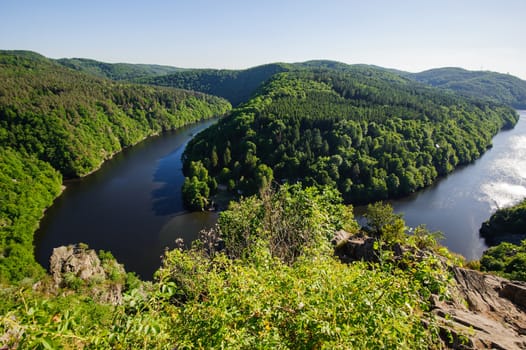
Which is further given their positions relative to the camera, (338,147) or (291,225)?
(338,147)

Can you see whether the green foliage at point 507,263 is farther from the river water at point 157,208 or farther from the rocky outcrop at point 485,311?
the river water at point 157,208

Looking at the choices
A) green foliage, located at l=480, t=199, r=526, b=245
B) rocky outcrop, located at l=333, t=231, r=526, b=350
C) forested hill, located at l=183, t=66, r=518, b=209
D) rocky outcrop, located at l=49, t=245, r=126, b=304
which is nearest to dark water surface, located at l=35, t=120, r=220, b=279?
forested hill, located at l=183, t=66, r=518, b=209

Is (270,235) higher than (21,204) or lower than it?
higher

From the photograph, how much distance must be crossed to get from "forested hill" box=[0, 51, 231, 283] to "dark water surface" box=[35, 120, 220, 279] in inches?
111

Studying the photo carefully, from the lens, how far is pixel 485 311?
12734 millimetres

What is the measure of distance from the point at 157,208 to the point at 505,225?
62403 mm

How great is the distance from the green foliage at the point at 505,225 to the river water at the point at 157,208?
6.47 ft

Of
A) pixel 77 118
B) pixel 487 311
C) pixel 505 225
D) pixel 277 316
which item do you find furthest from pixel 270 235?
pixel 77 118

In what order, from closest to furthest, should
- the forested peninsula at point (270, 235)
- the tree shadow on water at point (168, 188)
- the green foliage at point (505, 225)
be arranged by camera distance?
1. the forested peninsula at point (270, 235)
2. the green foliage at point (505, 225)
3. the tree shadow on water at point (168, 188)

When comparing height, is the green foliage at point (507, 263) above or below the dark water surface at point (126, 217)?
above

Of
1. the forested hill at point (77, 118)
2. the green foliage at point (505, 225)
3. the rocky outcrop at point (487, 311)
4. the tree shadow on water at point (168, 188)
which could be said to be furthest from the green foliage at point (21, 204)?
the green foliage at point (505, 225)

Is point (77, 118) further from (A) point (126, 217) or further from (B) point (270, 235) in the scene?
(B) point (270, 235)

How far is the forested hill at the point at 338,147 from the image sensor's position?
6400 centimetres

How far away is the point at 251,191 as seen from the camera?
6131cm
